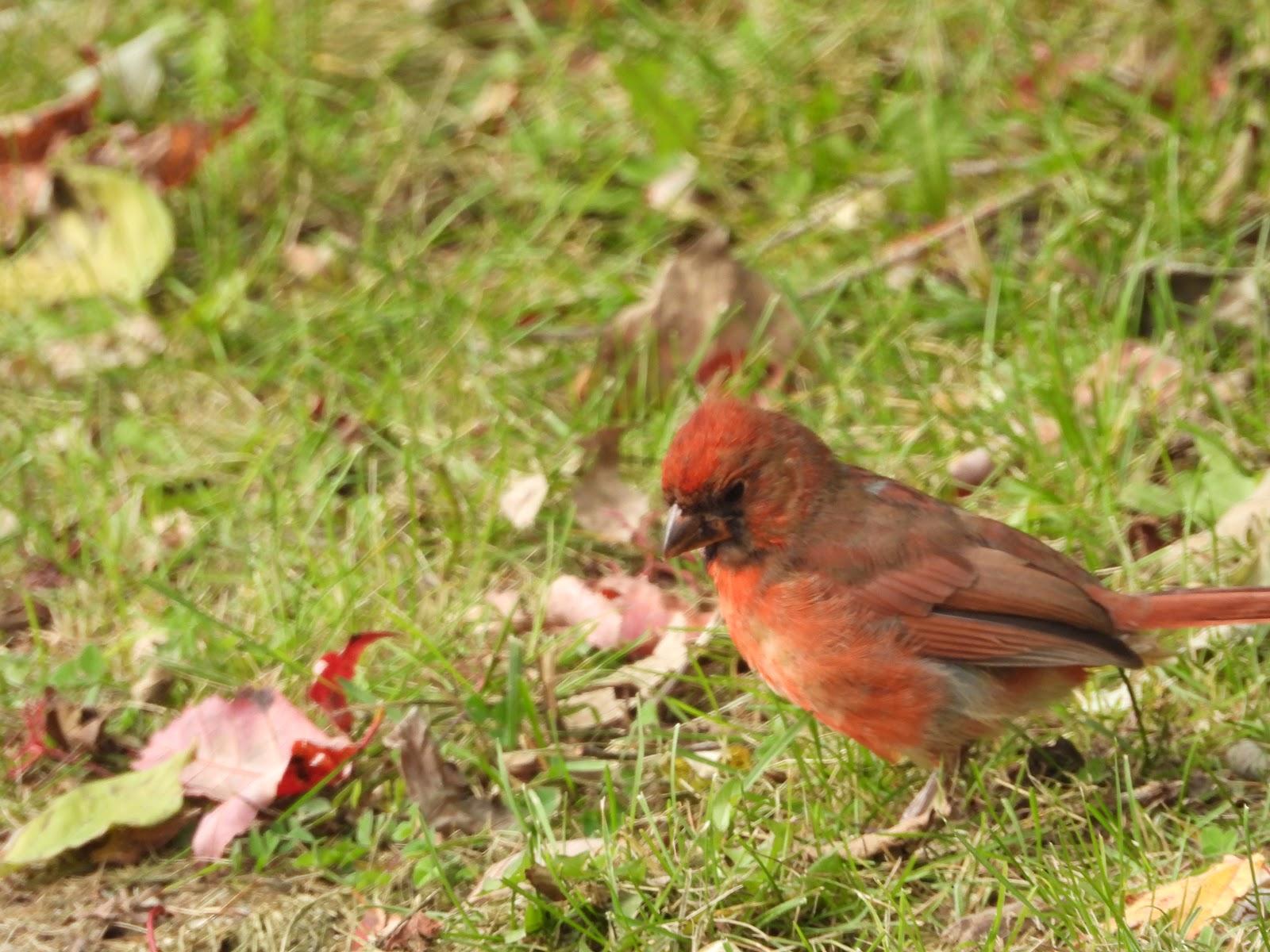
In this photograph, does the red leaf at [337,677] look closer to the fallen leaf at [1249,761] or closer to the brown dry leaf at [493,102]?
the fallen leaf at [1249,761]

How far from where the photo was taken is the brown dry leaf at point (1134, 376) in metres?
3.79

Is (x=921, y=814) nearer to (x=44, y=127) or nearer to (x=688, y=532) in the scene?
(x=688, y=532)

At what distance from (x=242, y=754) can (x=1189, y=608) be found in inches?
65.5

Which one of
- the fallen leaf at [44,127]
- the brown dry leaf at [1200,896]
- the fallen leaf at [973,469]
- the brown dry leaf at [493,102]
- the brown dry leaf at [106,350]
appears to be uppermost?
the fallen leaf at [44,127]

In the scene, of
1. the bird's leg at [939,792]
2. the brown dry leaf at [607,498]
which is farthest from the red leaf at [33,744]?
the bird's leg at [939,792]

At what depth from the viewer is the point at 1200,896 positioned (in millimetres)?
2615

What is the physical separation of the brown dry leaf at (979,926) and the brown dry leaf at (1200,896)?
173mm

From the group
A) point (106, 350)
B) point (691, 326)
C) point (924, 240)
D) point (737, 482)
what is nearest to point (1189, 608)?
point (737, 482)

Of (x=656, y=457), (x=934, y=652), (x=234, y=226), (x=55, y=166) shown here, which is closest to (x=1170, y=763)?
(x=934, y=652)

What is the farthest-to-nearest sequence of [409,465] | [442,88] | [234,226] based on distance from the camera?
[442,88]
[234,226]
[409,465]

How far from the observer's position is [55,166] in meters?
4.88

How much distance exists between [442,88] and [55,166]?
115 cm

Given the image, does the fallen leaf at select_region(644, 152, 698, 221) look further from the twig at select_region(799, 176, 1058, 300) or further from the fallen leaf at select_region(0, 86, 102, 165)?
the fallen leaf at select_region(0, 86, 102, 165)

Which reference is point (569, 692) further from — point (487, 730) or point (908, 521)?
point (908, 521)
